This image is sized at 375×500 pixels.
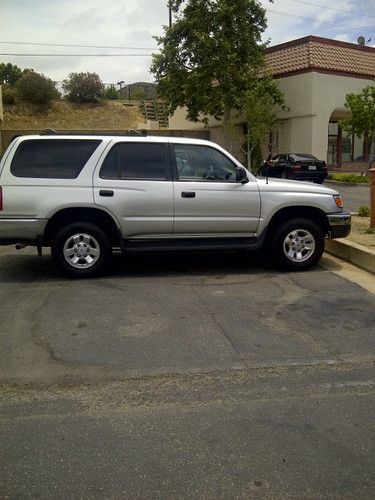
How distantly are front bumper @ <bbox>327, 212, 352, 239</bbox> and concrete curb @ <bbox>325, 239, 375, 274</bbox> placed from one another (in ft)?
1.60

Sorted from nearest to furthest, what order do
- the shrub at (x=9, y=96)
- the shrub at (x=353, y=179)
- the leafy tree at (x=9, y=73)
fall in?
the shrub at (x=353, y=179) < the shrub at (x=9, y=96) < the leafy tree at (x=9, y=73)

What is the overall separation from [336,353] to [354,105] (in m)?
19.3

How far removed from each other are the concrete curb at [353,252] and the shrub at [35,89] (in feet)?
126

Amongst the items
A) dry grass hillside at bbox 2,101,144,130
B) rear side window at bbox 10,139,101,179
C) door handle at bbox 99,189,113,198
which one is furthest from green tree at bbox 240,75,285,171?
door handle at bbox 99,189,113,198

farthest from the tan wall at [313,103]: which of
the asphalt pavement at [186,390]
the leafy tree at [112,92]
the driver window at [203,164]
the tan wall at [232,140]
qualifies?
the leafy tree at [112,92]

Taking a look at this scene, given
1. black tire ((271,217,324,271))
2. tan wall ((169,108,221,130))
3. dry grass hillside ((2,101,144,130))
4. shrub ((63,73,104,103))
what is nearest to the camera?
black tire ((271,217,324,271))

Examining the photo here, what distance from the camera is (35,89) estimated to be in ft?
139

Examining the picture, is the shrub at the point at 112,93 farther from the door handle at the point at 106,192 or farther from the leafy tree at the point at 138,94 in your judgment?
the door handle at the point at 106,192

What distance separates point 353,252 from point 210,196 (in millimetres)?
2540

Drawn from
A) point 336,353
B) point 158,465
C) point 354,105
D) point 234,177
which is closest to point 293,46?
point 354,105

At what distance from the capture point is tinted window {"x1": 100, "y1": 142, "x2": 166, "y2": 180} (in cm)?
705

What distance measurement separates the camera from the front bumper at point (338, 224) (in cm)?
757

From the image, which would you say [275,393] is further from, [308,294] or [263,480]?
[308,294]

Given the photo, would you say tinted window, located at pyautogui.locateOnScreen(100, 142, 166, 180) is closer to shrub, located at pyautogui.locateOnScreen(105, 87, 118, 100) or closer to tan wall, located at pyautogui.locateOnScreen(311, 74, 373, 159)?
tan wall, located at pyautogui.locateOnScreen(311, 74, 373, 159)
